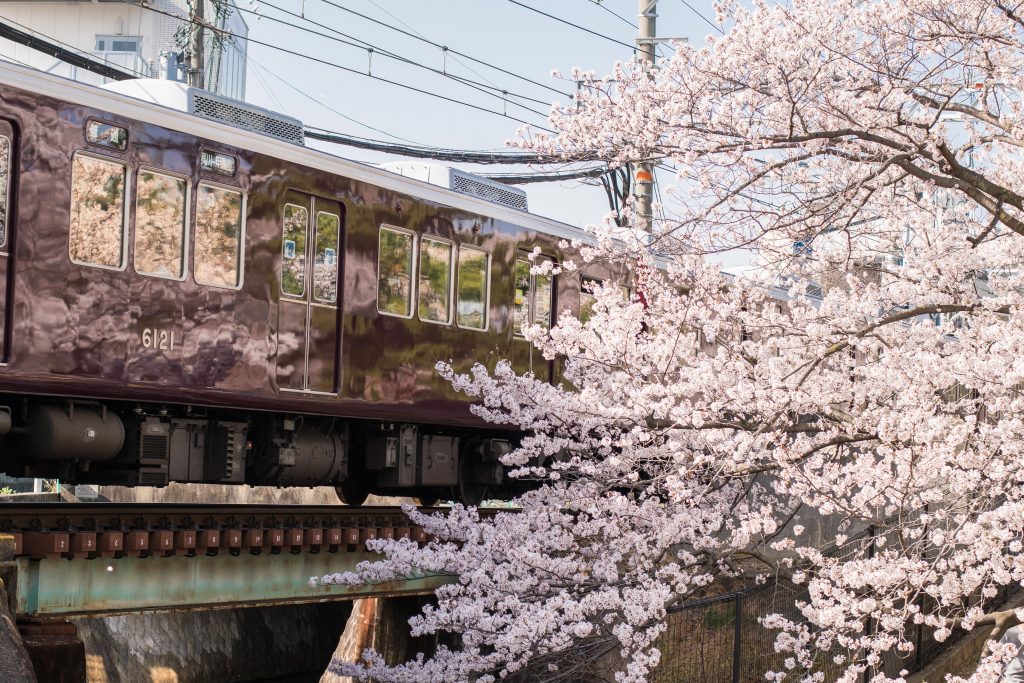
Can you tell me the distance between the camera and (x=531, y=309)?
11.5 metres

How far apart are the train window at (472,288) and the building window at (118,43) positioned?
2951 cm

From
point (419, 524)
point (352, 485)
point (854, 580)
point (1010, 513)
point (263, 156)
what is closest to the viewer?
point (1010, 513)

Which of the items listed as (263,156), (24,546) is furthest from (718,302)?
(24,546)

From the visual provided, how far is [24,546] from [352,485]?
4.04m

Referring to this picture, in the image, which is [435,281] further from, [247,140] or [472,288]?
[247,140]

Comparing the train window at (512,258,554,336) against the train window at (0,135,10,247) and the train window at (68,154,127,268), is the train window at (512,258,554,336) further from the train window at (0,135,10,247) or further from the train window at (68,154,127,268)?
the train window at (0,135,10,247)

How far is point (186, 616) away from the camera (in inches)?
567

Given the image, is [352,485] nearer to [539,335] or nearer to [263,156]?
[539,335]

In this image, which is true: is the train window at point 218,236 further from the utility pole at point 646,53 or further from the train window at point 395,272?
the utility pole at point 646,53

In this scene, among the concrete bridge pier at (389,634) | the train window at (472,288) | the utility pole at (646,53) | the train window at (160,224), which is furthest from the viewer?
the utility pole at (646,53)

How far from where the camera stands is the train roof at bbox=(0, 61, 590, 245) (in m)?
7.41

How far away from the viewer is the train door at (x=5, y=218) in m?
7.18

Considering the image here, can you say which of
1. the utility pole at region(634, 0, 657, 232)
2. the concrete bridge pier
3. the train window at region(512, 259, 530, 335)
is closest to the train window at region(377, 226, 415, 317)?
the train window at region(512, 259, 530, 335)

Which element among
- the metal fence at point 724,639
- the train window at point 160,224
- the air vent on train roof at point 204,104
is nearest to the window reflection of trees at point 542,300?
the metal fence at point 724,639
